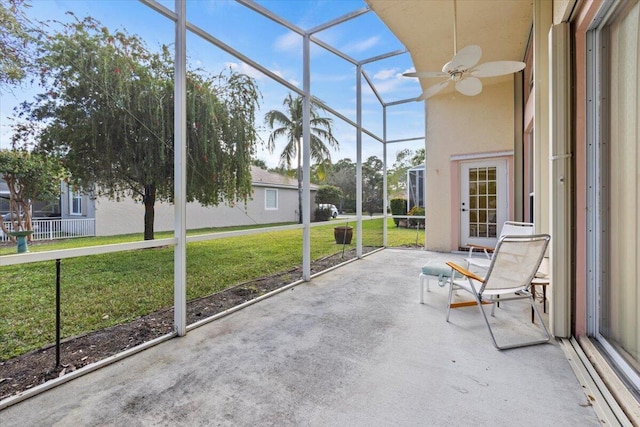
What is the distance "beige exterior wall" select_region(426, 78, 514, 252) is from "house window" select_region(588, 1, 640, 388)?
4234mm

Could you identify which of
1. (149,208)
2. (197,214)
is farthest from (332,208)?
(149,208)

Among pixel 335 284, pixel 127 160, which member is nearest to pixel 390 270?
pixel 335 284

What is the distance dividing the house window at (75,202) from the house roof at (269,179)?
1672 mm

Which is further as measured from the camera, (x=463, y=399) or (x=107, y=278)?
(x=107, y=278)

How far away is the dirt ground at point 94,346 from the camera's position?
1914mm

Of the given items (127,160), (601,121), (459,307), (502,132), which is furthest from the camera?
(502,132)

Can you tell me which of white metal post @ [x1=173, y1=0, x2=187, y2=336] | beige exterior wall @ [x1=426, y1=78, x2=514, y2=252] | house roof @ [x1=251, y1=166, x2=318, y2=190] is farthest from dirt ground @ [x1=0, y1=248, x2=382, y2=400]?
beige exterior wall @ [x1=426, y1=78, x2=514, y2=252]

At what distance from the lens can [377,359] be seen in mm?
2189

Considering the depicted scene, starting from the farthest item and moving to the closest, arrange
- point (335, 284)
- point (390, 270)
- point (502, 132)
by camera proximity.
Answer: point (502, 132), point (390, 270), point (335, 284)

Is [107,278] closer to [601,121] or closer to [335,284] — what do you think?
[335,284]

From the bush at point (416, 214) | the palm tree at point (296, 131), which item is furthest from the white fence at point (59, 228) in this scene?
the bush at point (416, 214)

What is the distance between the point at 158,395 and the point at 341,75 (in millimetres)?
5435

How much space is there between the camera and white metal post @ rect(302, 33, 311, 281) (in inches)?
171

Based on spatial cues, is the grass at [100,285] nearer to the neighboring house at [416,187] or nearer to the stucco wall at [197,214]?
the stucco wall at [197,214]
